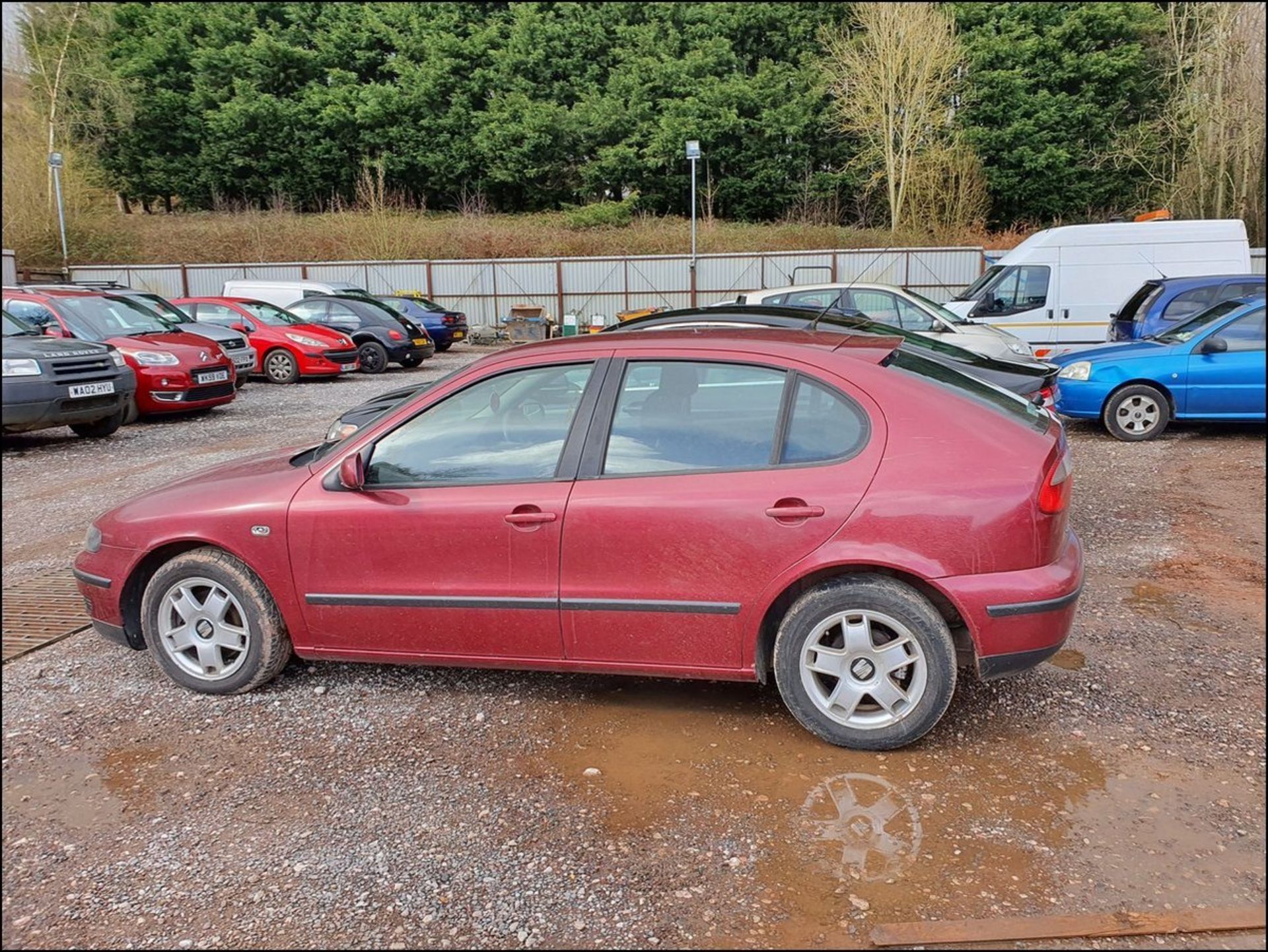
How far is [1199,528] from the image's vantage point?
634 centimetres

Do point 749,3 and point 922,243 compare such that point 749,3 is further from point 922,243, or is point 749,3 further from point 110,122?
point 110,122

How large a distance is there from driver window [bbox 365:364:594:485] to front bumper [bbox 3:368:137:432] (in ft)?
14.4

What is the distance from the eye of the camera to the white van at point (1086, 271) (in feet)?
47.2

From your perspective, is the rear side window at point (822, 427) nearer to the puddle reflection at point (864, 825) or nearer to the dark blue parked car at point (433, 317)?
the puddle reflection at point (864, 825)

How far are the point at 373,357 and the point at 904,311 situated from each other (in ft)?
36.2

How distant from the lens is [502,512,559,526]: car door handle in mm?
3582

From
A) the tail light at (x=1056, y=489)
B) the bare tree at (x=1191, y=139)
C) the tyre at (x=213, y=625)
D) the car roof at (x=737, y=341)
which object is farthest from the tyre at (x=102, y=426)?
the bare tree at (x=1191, y=139)

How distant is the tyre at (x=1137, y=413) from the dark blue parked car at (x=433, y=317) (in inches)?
648

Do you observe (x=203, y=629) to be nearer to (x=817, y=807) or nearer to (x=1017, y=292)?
(x=817, y=807)

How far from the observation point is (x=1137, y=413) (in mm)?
9523

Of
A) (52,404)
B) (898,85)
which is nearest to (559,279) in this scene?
(898,85)

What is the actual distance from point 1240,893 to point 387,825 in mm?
2468

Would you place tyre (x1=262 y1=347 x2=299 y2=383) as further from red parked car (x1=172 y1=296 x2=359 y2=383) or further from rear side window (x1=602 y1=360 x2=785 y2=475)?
rear side window (x1=602 y1=360 x2=785 y2=475)

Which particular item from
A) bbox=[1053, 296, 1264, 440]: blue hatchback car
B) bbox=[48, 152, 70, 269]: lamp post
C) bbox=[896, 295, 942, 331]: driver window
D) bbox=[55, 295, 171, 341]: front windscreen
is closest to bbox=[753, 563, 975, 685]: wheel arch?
bbox=[1053, 296, 1264, 440]: blue hatchback car
